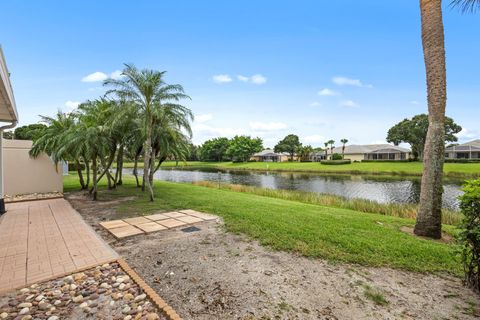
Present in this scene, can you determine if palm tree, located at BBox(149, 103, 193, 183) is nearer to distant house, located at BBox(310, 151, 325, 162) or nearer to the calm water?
the calm water

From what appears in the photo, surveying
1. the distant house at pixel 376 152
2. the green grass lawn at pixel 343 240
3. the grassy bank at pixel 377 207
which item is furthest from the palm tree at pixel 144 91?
the distant house at pixel 376 152

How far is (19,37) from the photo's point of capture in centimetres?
853

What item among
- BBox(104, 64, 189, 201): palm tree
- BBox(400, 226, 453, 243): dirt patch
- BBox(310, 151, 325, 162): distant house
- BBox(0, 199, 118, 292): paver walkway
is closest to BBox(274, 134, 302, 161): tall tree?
BBox(310, 151, 325, 162): distant house

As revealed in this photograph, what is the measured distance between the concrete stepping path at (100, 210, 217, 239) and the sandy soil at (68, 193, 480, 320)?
0.97 m

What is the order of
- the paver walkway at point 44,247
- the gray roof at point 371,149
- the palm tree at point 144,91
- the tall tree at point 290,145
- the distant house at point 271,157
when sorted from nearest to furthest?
1. the paver walkway at point 44,247
2. the palm tree at point 144,91
3. the gray roof at point 371,149
4. the tall tree at point 290,145
5. the distant house at point 271,157

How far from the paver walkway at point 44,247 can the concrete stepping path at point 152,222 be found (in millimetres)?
441

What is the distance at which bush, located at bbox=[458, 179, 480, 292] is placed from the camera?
2799 mm

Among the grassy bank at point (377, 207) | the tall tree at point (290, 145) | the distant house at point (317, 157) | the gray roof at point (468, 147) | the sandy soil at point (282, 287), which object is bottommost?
the grassy bank at point (377, 207)

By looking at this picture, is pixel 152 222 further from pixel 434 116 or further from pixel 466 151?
pixel 466 151

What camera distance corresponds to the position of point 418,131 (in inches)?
1512

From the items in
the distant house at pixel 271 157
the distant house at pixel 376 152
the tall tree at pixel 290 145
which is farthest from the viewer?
the distant house at pixel 271 157

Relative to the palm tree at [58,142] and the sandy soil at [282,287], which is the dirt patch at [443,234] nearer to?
the sandy soil at [282,287]

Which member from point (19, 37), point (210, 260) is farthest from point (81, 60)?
point (210, 260)

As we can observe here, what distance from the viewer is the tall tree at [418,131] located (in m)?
38.4
